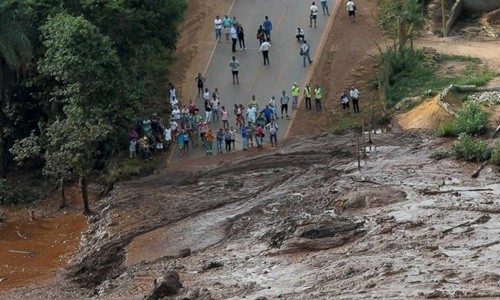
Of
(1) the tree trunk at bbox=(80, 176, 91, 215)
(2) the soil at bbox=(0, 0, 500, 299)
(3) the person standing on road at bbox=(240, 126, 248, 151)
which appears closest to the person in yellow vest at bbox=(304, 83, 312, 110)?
(2) the soil at bbox=(0, 0, 500, 299)

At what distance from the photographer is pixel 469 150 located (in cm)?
4391

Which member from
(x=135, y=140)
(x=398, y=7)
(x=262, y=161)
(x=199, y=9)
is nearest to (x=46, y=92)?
(x=135, y=140)

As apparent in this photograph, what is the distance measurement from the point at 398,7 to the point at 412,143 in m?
11.6

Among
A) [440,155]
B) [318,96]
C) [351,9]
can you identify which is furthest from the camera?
[351,9]

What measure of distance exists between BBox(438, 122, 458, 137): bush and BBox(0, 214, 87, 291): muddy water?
12489 mm

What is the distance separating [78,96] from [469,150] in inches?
531

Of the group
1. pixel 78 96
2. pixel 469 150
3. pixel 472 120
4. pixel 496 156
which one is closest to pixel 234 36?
pixel 78 96

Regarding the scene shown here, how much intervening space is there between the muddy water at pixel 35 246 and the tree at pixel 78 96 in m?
1.41

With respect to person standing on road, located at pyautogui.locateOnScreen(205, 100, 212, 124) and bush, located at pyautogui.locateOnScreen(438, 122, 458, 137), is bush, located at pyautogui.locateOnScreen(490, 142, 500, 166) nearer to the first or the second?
bush, located at pyautogui.locateOnScreen(438, 122, 458, 137)

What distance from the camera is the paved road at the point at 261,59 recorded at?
53125 mm

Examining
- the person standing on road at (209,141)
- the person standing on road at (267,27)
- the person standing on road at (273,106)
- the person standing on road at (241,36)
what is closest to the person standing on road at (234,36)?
the person standing on road at (241,36)

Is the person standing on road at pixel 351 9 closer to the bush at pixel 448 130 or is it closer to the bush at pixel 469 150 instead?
the bush at pixel 448 130

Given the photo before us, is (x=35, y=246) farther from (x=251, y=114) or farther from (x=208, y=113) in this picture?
(x=251, y=114)

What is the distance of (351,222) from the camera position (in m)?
38.7
